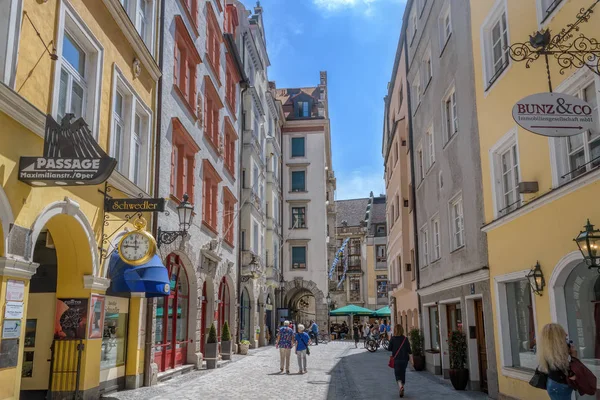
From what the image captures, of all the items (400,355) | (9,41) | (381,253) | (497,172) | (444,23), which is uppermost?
(444,23)

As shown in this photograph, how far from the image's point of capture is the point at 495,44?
12930 mm

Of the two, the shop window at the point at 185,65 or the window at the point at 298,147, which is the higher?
the window at the point at 298,147

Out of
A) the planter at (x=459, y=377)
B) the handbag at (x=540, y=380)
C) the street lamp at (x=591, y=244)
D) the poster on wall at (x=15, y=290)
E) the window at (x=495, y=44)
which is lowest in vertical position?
the planter at (x=459, y=377)

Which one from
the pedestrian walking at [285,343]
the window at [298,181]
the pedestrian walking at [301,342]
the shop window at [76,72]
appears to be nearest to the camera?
the shop window at [76,72]

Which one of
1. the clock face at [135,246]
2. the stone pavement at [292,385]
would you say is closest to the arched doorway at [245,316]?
the stone pavement at [292,385]

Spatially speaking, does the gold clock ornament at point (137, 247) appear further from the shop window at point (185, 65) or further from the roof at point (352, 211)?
the roof at point (352, 211)

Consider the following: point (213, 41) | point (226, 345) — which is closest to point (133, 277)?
point (226, 345)

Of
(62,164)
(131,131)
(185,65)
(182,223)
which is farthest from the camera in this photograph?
(185,65)

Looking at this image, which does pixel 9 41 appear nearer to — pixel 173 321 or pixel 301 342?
pixel 173 321

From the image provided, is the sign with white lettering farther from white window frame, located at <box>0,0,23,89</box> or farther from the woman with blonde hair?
the woman with blonde hair

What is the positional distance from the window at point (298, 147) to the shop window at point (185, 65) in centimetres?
2772

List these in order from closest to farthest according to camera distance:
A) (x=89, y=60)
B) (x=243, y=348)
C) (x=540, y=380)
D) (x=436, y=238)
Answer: (x=540, y=380) < (x=89, y=60) < (x=436, y=238) < (x=243, y=348)

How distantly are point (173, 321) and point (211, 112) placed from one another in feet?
28.6

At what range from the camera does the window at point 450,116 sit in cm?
1642
